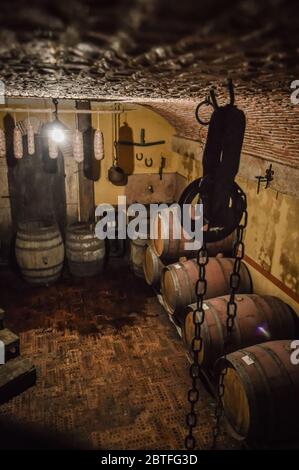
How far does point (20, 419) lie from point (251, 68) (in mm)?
4685

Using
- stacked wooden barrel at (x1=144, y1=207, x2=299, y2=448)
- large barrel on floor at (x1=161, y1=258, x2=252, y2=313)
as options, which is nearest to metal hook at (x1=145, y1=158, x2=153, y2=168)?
stacked wooden barrel at (x1=144, y1=207, x2=299, y2=448)

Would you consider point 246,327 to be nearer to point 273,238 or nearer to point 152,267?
point 273,238

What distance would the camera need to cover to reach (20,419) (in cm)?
434

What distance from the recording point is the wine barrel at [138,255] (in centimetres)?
775

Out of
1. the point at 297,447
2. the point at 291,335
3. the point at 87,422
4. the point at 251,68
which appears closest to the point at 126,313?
the point at 87,422

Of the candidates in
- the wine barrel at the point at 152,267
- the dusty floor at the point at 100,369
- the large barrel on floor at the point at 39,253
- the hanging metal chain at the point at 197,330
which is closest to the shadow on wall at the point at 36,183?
the large barrel on floor at the point at 39,253

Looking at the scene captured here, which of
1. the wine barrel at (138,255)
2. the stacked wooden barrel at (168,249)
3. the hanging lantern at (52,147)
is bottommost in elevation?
the wine barrel at (138,255)

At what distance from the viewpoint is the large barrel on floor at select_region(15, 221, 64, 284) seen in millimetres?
7438

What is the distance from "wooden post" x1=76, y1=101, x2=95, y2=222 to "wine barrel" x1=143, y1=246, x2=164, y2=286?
2.45m

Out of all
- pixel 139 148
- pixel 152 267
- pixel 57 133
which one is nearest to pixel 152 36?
pixel 152 267

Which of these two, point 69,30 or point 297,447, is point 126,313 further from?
point 69,30

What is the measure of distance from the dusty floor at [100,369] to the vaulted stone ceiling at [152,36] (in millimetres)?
4117

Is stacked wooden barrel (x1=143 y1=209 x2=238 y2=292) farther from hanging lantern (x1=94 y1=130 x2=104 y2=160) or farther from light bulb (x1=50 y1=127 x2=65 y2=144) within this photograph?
light bulb (x1=50 y1=127 x2=65 y2=144)

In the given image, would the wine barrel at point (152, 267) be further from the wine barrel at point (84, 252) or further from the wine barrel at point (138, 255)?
the wine barrel at point (84, 252)
